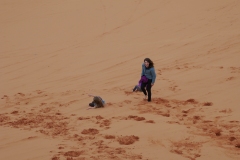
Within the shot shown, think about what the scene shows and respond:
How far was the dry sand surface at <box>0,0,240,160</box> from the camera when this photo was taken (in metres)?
5.03

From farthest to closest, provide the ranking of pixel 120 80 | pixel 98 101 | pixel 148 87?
1. pixel 120 80
2. pixel 148 87
3. pixel 98 101

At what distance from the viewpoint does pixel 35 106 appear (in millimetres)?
6984

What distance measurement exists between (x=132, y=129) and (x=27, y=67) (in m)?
5.71

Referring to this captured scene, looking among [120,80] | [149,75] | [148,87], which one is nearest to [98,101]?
[148,87]

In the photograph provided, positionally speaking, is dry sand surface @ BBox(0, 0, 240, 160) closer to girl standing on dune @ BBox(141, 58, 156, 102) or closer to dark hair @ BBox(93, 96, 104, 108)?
dark hair @ BBox(93, 96, 104, 108)

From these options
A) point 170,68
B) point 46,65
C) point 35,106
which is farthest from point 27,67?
point 170,68

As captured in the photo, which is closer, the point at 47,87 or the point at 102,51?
the point at 47,87

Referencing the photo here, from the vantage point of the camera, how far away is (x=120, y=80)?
28.7ft

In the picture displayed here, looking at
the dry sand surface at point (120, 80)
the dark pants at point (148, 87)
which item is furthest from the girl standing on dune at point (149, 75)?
the dry sand surface at point (120, 80)

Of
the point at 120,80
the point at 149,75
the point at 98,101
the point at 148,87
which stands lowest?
the point at 98,101

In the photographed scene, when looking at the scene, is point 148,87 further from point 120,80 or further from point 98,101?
point 120,80

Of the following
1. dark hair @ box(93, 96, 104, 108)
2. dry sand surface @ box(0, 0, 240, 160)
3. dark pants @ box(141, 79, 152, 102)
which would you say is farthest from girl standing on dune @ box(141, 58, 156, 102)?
dark hair @ box(93, 96, 104, 108)

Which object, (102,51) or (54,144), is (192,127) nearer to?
(54,144)

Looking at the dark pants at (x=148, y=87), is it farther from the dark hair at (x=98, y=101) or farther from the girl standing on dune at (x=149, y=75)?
the dark hair at (x=98, y=101)
